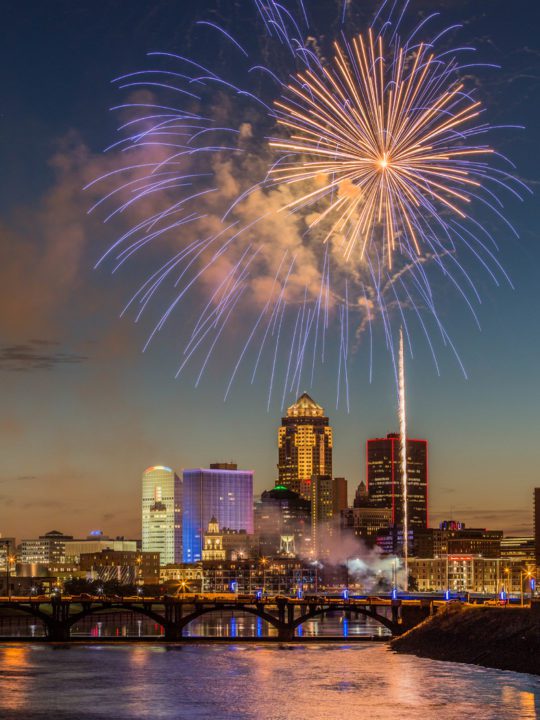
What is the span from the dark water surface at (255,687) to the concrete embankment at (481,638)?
2740 millimetres

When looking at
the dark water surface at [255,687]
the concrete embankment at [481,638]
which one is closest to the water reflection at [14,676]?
the dark water surface at [255,687]

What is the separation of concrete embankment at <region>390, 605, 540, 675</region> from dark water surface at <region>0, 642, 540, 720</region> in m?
2.74

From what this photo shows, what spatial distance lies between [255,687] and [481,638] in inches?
1223

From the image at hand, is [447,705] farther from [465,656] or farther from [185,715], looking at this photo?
[465,656]

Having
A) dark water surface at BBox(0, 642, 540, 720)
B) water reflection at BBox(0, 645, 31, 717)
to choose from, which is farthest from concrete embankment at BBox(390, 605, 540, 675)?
water reflection at BBox(0, 645, 31, 717)

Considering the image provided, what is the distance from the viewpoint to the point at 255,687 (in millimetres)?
98562

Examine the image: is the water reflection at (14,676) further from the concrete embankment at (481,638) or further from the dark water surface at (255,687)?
the concrete embankment at (481,638)

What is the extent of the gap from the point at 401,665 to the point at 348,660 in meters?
8.20

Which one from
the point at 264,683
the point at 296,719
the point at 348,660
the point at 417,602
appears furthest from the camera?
the point at 417,602

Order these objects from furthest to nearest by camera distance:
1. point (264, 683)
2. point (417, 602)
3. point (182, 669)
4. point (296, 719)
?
point (417, 602) → point (182, 669) → point (264, 683) → point (296, 719)

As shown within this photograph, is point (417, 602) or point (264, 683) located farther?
point (417, 602)

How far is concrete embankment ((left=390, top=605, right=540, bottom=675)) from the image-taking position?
358 feet

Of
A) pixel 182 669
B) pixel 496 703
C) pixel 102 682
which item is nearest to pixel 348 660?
pixel 182 669

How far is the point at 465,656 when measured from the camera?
4599 inches
